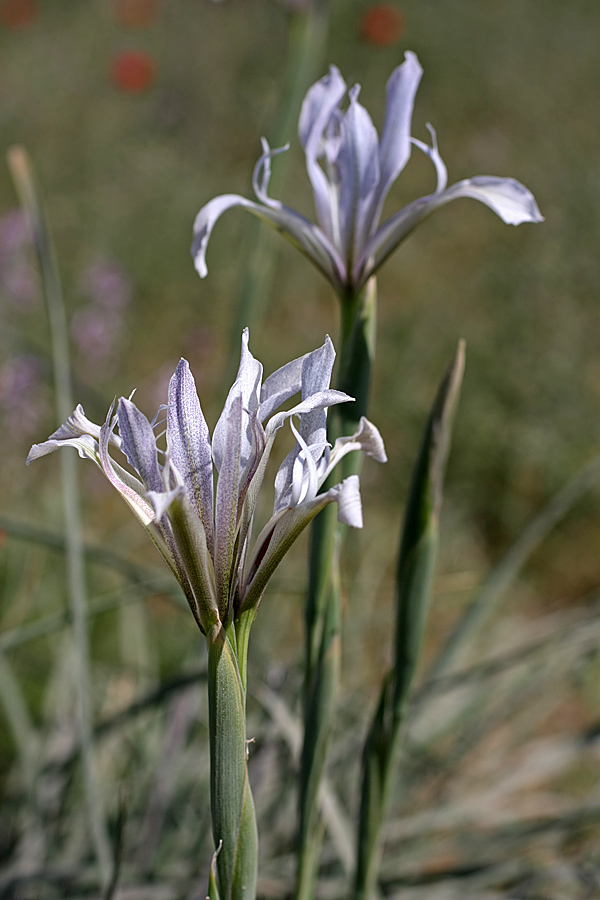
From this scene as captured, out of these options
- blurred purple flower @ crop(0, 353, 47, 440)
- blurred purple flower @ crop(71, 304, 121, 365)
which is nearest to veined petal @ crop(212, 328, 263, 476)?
blurred purple flower @ crop(0, 353, 47, 440)

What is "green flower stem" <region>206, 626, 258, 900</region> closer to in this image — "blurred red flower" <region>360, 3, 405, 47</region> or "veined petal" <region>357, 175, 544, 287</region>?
"veined petal" <region>357, 175, 544, 287</region>

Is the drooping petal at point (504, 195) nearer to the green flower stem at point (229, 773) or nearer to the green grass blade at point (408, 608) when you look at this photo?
the green grass blade at point (408, 608)

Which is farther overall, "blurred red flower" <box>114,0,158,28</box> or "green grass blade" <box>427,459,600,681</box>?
"blurred red flower" <box>114,0,158,28</box>

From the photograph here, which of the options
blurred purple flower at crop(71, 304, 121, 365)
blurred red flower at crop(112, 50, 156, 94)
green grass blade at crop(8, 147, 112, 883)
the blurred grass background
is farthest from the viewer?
blurred red flower at crop(112, 50, 156, 94)

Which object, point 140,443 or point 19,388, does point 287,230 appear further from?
point 19,388

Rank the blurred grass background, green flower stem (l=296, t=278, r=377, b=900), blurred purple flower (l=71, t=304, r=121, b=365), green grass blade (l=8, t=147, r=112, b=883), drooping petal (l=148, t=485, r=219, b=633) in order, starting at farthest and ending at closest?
blurred purple flower (l=71, t=304, r=121, b=365), the blurred grass background, green grass blade (l=8, t=147, r=112, b=883), green flower stem (l=296, t=278, r=377, b=900), drooping petal (l=148, t=485, r=219, b=633)

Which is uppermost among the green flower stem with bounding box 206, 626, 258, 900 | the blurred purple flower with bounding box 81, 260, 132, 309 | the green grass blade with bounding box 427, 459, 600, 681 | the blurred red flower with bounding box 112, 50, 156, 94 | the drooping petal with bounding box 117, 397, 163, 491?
the blurred red flower with bounding box 112, 50, 156, 94

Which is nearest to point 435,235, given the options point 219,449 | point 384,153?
point 384,153
